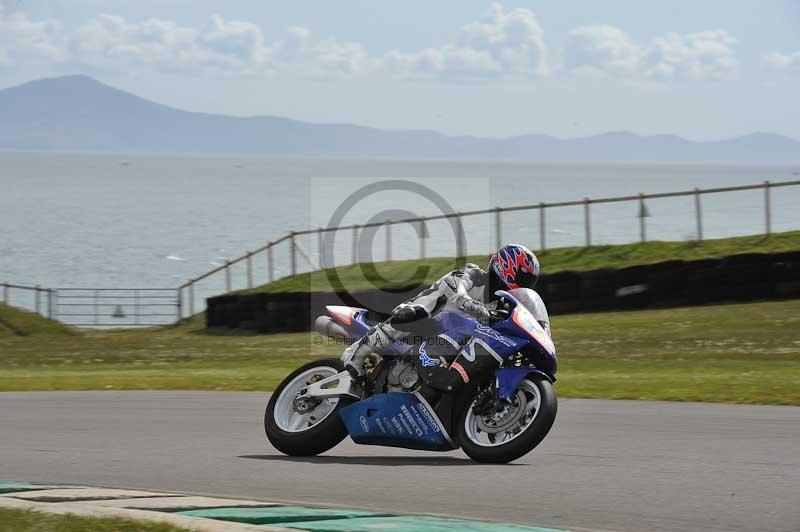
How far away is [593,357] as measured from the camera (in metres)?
20.2

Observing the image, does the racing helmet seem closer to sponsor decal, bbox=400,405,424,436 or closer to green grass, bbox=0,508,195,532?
sponsor decal, bbox=400,405,424,436

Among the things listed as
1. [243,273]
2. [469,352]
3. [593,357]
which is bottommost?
[593,357]

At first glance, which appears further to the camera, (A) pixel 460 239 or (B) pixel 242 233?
(B) pixel 242 233

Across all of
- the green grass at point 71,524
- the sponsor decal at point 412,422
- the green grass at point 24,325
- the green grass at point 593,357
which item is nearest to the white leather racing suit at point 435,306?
the sponsor decal at point 412,422

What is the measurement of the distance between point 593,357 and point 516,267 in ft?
38.4

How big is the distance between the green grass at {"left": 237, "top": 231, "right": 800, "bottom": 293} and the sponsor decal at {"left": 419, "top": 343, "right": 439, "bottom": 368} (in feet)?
55.2

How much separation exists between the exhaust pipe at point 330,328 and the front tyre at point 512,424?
4.16 ft

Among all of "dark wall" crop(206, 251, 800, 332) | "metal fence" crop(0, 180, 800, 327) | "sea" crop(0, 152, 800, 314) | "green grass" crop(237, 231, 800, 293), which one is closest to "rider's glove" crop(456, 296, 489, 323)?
"sea" crop(0, 152, 800, 314)

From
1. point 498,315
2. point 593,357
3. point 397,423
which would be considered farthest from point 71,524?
point 593,357

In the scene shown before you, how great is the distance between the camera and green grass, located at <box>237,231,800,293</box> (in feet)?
85.1

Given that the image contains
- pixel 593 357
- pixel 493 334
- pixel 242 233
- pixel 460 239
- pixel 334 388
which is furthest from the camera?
pixel 242 233

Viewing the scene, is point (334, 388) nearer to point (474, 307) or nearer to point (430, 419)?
point (430, 419)

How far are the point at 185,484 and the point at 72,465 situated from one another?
133 cm

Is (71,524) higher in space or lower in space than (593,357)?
lower
